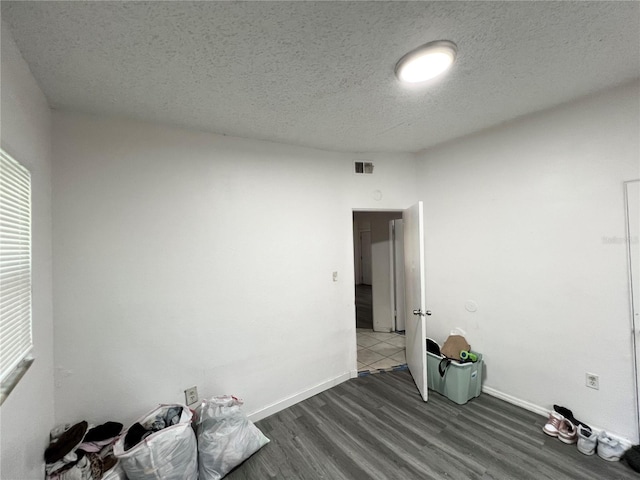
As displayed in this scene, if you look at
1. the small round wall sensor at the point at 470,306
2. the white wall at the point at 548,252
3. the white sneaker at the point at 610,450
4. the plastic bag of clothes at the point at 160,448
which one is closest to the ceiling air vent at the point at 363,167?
the white wall at the point at 548,252

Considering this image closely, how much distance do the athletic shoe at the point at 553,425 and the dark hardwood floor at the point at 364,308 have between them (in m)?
2.73

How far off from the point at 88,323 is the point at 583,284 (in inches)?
140

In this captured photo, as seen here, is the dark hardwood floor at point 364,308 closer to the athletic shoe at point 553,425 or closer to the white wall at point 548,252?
the white wall at point 548,252

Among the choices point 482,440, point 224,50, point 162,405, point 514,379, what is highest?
point 224,50

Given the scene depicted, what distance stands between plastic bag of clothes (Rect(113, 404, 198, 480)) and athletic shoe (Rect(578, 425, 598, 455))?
263 centimetres

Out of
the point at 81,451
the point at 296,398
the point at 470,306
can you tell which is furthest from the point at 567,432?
the point at 81,451

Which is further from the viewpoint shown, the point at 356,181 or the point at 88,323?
the point at 356,181

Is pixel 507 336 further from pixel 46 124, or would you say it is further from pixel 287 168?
pixel 46 124

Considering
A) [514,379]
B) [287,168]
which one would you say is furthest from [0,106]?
[514,379]

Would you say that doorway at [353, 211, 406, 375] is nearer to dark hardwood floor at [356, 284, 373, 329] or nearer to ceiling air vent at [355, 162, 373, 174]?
dark hardwood floor at [356, 284, 373, 329]

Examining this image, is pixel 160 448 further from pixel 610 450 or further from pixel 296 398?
pixel 610 450

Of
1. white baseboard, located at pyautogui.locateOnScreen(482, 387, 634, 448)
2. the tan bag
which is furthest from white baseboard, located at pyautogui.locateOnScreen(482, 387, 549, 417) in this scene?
the tan bag

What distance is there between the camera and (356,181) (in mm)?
2906

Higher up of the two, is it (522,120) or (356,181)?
(522,120)
